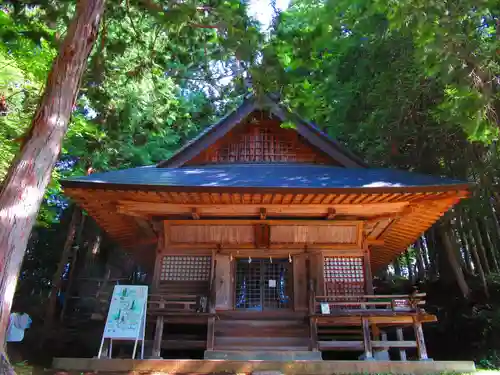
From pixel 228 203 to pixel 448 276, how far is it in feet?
37.8

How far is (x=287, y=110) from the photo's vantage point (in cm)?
580

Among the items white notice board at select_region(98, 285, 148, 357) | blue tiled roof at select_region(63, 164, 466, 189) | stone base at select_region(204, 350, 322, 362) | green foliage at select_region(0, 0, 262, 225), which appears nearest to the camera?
green foliage at select_region(0, 0, 262, 225)

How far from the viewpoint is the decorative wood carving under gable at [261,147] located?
34.3ft

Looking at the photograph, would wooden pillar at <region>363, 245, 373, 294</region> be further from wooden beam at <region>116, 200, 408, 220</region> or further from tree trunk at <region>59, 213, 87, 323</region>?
tree trunk at <region>59, 213, 87, 323</region>

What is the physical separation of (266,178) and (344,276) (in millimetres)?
2913

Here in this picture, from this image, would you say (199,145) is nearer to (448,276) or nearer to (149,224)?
(149,224)

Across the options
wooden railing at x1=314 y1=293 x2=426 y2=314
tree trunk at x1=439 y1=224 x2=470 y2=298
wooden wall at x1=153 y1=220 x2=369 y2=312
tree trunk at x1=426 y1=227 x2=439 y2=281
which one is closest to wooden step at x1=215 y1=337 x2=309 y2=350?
wooden railing at x1=314 y1=293 x2=426 y2=314

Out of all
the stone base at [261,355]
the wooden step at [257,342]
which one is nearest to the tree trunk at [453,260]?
the wooden step at [257,342]

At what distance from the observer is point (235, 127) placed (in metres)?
10.5

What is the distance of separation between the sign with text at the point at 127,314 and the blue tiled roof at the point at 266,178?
78.8 inches

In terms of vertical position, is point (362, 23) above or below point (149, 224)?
above

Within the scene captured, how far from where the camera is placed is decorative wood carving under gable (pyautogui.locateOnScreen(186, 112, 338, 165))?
1046 cm

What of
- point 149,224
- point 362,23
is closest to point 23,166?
point 149,224

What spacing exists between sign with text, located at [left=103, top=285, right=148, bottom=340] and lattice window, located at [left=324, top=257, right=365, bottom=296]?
13.2ft
